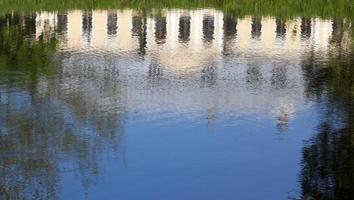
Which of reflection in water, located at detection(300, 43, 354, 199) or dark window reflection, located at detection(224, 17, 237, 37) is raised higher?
dark window reflection, located at detection(224, 17, 237, 37)

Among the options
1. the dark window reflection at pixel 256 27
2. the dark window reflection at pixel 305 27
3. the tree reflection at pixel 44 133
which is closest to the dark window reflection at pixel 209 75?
the tree reflection at pixel 44 133

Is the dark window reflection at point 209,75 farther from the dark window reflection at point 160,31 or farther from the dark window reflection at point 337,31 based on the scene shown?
the dark window reflection at point 337,31

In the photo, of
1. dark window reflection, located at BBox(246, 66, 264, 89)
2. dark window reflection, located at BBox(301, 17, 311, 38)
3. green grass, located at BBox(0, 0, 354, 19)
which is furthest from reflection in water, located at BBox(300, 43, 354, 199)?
green grass, located at BBox(0, 0, 354, 19)

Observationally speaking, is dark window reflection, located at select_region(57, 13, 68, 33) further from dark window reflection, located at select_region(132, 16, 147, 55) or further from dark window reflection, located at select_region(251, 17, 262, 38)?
dark window reflection, located at select_region(251, 17, 262, 38)

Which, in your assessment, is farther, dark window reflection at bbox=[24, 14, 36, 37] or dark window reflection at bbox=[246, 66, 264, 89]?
dark window reflection at bbox=[24, 14, 36, 37]

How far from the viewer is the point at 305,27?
39.2 metres

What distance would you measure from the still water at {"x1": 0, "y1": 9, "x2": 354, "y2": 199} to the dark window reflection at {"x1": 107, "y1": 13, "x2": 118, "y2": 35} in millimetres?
3728

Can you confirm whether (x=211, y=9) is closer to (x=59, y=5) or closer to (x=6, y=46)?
(x=59, y=5)

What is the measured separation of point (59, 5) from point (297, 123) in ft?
104

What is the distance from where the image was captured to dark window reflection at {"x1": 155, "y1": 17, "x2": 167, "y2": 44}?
34.8 m

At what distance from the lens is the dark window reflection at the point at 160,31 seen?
114 ft

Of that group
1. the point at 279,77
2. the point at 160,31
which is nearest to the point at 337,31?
the point at 160,31

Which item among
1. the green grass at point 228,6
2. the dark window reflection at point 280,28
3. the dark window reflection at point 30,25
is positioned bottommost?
the dark window reflection at point 280,28

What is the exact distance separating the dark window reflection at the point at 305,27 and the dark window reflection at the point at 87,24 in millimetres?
10525
